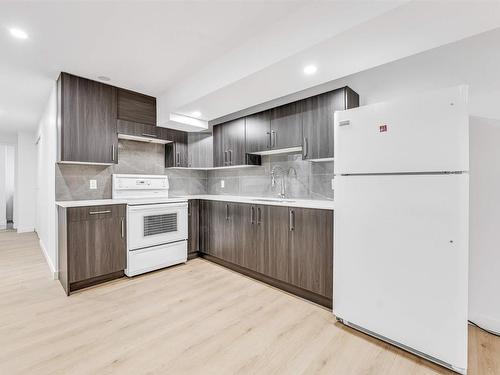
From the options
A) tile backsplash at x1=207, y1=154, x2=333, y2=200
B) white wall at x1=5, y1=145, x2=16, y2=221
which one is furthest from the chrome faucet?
white wall at x1=5, y1=145, x2=16, y2=221

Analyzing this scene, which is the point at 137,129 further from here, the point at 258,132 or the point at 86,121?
the point at 258,132

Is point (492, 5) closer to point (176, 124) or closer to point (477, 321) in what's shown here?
point (477, 321)

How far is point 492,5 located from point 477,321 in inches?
86.5

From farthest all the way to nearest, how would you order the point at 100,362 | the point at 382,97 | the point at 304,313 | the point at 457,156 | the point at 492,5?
the point at 382,97
the point at 304,313
the point at 100,362
the point at 457,156
the point at 492,5

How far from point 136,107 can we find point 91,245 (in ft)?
6.11

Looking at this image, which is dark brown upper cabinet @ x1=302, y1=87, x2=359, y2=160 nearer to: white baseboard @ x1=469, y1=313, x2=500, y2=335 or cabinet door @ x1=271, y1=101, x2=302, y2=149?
cabinet door @ x1=271, y1=101, x2=302, y2=149

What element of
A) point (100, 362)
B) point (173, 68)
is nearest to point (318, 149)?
point (173, 68)

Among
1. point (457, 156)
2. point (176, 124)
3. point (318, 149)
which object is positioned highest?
point (176, 124)

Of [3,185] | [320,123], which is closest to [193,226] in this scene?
[320,123]

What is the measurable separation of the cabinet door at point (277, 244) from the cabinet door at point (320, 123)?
710mm

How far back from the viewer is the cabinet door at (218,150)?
3809 millimetres

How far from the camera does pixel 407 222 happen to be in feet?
5.53

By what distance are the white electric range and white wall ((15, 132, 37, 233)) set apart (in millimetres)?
4285

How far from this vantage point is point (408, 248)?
5.50 ft
